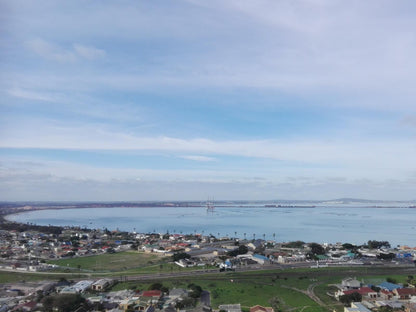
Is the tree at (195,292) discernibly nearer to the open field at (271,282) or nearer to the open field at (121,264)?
the open field at (271,282)

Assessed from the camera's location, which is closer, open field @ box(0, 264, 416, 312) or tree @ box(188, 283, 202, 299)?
open field @ box(0, 264, 416, 312)

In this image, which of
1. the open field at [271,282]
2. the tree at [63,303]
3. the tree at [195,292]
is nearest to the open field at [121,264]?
the open field at [271,282]

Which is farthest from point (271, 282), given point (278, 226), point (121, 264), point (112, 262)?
point (278, 226)

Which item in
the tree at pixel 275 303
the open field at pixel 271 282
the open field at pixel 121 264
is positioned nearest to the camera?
the tree at pixel 275 303

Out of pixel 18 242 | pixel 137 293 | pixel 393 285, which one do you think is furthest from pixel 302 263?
pixel 18 242

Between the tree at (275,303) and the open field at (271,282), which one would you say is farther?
the open field at (271,282)

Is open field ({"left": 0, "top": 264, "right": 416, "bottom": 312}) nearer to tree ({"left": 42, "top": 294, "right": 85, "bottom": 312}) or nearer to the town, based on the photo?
the town

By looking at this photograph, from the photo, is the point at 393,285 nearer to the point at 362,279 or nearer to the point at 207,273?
the point at 362,279

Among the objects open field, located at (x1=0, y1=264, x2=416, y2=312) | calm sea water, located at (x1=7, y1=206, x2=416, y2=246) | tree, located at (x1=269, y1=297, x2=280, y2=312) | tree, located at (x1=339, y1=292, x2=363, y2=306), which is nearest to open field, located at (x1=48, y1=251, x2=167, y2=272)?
open field, located at (x1=0, y1=264, x2=416, y2=312)

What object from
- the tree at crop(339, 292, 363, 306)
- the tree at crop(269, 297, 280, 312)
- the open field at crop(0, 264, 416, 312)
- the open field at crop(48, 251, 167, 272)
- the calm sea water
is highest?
the tree at crop(339, 292, 363, 306)
